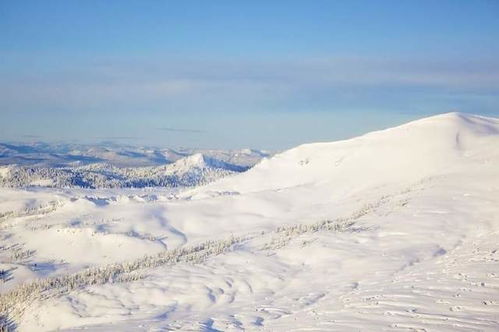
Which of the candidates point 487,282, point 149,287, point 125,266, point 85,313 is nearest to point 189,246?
point 125,266

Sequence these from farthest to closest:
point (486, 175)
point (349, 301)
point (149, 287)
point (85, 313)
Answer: point (486, 175) → point (149, 287) → point (85, 313) → point (349, 301)

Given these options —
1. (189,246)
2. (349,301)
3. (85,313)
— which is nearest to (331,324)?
(349,301)

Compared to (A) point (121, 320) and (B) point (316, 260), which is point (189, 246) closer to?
(B) point (316, 260)

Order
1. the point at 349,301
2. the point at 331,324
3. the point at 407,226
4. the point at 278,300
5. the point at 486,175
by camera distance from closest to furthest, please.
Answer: the point at 331,324
the point at 349,301
the point at 278,300
the point at 407,226
the point at 486,175

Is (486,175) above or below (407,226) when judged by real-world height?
above

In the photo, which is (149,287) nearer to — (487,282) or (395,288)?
(395,288)

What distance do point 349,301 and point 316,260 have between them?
53.9 meters

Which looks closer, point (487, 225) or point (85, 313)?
point (85, 313)

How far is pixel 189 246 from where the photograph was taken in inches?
7160

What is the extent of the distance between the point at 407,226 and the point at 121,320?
8059 centimetres

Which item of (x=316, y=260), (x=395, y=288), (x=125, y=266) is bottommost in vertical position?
(x=125, y=266)

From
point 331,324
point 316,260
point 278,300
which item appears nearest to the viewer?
point 331,324

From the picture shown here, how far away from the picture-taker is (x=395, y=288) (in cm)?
8262

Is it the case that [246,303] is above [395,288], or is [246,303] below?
below
